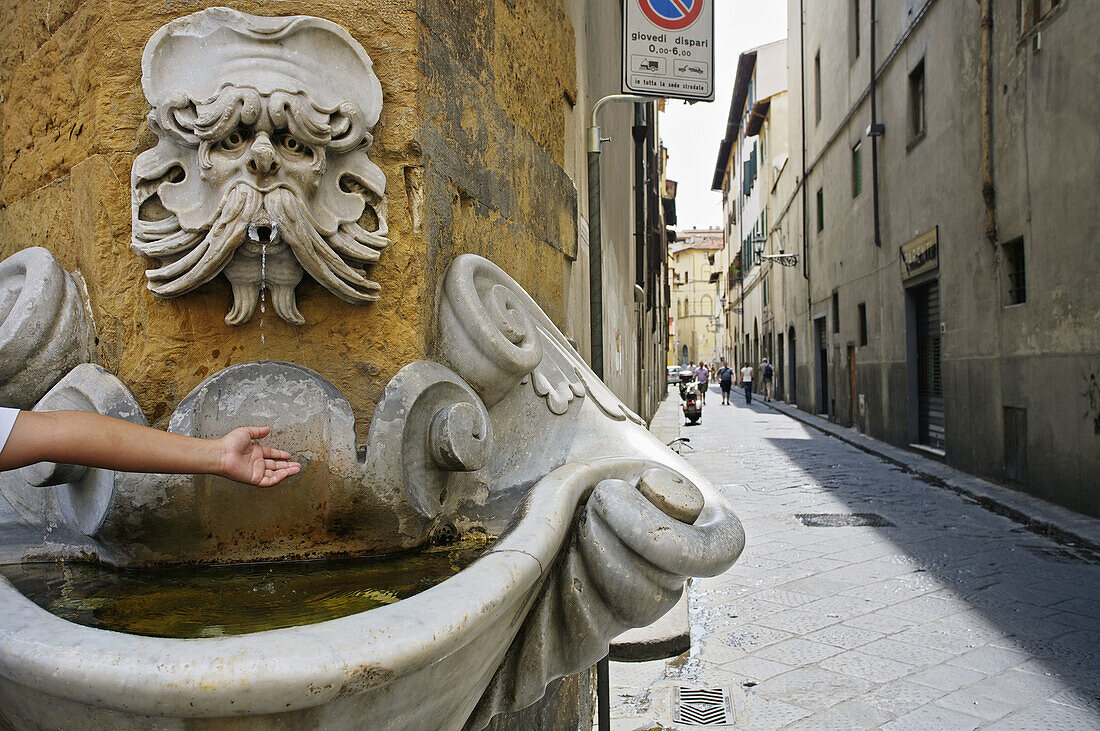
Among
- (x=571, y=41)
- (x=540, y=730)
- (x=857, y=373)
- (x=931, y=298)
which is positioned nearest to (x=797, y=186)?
(x=857, y=373)

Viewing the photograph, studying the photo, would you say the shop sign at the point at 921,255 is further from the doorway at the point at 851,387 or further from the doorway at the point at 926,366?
the doorway at the point at 851,387

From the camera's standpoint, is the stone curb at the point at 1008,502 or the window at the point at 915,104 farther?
the window at the point at 915,104

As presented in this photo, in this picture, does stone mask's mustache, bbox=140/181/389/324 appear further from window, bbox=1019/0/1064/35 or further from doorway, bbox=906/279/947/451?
doorway, bbox=906/279/947/451

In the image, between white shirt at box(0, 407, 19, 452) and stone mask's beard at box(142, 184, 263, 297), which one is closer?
white shirt at box(0, 407, 19, 452)

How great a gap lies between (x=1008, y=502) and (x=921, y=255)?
4443 mm

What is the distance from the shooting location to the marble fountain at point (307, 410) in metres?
1.38

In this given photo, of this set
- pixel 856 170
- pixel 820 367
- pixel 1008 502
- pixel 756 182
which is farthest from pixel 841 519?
pixel 756 182

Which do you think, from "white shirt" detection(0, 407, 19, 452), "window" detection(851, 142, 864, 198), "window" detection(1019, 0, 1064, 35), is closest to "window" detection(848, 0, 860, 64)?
"window" detection(851, 142, 864, 198)

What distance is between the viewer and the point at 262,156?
141cm

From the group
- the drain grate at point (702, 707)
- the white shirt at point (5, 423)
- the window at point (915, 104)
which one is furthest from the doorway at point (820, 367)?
the white shirt at point (5, 423)

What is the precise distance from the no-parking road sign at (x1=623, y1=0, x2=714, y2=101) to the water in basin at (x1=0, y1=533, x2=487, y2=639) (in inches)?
132

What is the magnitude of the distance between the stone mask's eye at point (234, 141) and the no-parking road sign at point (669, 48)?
10.1 feet

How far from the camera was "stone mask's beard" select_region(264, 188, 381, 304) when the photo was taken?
56.2 inches

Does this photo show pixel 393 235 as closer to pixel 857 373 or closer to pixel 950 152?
pixel 950 152
